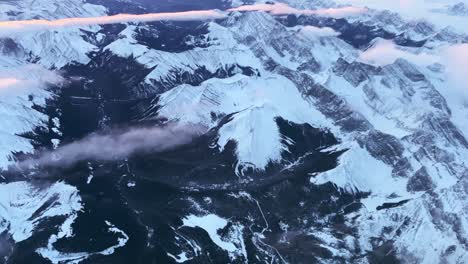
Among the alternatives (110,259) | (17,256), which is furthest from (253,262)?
(17,256)

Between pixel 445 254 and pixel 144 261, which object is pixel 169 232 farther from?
pixel 445 254

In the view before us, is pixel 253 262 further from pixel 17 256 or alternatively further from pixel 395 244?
pixel 17 256

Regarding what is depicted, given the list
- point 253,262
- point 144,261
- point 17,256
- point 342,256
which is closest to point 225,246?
point 253,262

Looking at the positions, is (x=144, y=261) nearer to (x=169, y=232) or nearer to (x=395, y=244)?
(x=169, y=232)

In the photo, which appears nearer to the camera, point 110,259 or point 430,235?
point 110,259

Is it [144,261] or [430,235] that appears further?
[430,235]

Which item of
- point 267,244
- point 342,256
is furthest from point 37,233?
point 342,256

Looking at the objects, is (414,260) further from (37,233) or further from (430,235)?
(37,233)
